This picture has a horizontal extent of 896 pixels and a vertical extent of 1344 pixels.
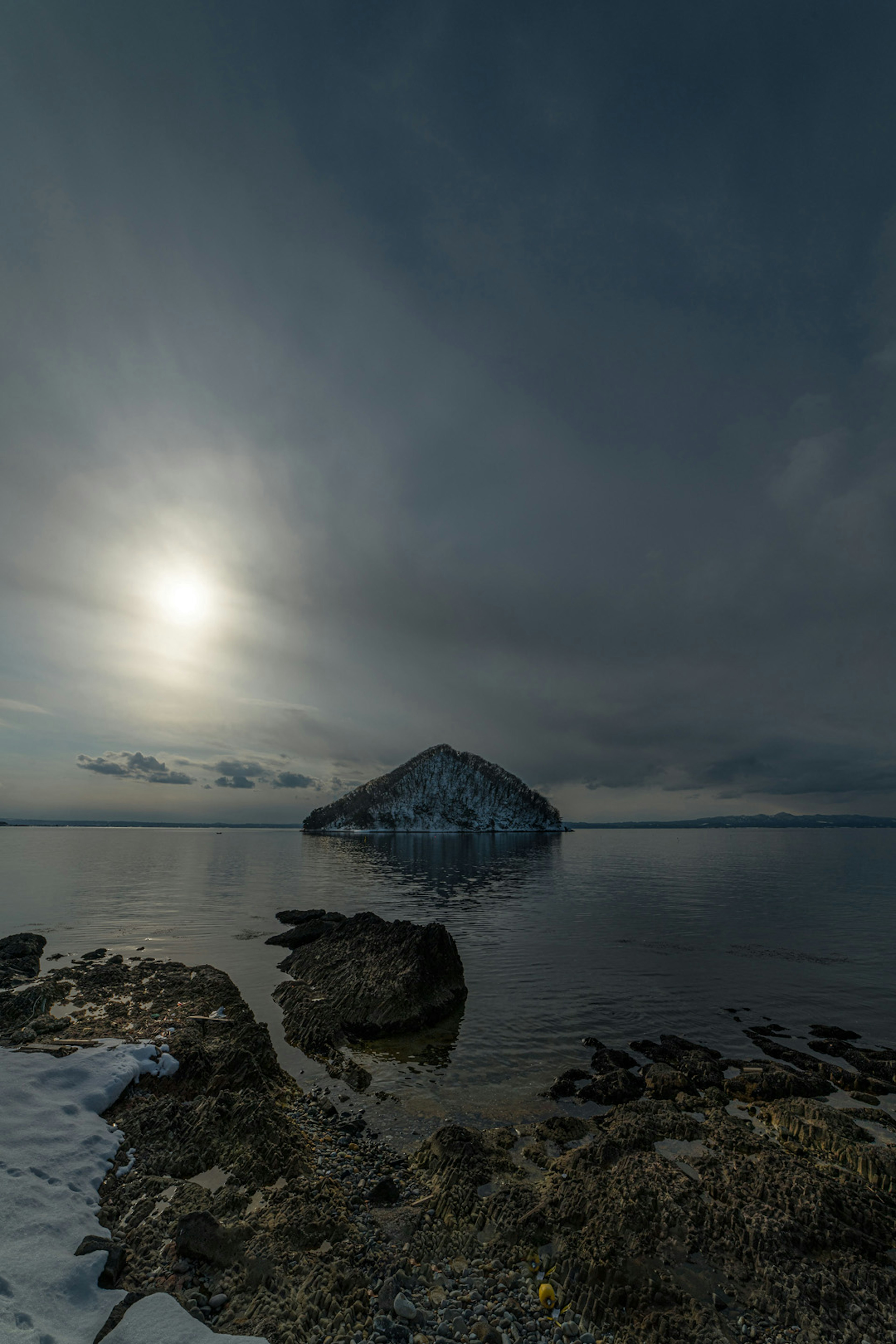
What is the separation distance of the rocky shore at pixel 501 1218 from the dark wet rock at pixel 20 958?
41.2ft

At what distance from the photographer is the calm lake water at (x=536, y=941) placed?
1716 cm

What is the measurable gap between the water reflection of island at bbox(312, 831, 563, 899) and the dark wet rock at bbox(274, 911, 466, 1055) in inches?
1154

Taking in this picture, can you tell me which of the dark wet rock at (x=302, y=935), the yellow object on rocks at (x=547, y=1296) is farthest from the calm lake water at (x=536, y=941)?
the yellow object on rocks at (x=547, y=1296)

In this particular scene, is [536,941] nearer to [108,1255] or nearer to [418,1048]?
[418,1048]

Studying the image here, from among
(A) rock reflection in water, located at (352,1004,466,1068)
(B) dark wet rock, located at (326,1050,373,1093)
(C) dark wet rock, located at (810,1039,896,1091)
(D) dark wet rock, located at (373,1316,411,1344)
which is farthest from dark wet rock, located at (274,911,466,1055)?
(C) dark wet rock, located at (810,1039,896,1091)

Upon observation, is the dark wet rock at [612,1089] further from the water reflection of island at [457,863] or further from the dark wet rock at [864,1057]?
the water reflection of island at [457,863]

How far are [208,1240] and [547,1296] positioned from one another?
479 centimetres

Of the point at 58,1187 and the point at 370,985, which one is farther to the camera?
the point at 370,985

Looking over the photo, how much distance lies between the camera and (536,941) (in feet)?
108

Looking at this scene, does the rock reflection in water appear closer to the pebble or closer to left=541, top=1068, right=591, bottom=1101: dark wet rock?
left=541, top=1068, right=591, bottom=1101: dark wet rock

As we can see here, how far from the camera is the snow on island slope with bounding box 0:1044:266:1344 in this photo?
19.6 ft

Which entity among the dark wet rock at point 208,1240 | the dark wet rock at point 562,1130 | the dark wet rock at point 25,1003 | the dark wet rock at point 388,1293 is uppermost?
the dark wet rock at point 208,1240

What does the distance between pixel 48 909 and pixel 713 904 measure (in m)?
57.0

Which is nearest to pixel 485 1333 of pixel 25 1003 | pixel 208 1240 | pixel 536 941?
pixel 208 1240
